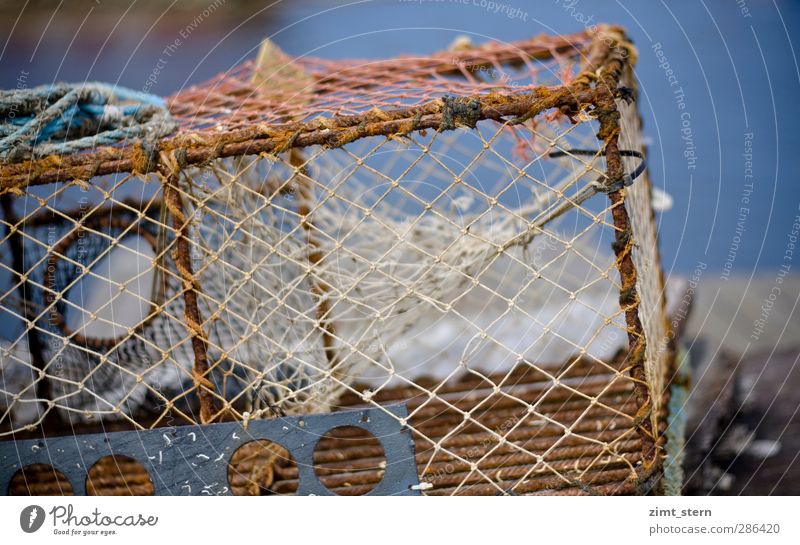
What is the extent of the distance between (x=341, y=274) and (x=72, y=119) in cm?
52

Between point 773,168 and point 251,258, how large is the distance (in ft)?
3.78

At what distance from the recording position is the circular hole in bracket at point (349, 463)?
1335mm

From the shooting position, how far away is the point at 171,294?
4.59 ft

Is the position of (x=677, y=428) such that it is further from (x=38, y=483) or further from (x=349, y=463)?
(x=38, y=483)

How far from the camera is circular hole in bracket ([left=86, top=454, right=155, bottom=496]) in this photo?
142 centimetres

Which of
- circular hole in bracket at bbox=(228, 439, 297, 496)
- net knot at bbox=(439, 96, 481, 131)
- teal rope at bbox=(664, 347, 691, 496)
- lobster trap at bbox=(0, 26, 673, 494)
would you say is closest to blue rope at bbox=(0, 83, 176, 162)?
lobster trap at bbox=(0, 26, 673, 494)

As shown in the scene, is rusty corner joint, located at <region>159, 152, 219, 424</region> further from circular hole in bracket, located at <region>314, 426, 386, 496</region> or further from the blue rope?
circular hole in bracket, located at <region>314, 426, 386, 496</region>

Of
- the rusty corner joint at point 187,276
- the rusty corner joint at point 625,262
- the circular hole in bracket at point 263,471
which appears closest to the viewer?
the rusty corner joint at point 625,262

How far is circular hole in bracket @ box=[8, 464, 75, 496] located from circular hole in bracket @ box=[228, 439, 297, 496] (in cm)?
32

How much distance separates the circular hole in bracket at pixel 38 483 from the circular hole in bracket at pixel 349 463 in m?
0.48

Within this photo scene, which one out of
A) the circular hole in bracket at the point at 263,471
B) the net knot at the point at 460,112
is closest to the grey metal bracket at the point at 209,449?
the circular hole in bracket at the point at 263,471

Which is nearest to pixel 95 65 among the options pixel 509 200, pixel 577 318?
pixel 509 200

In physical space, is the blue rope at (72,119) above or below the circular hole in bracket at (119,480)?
above

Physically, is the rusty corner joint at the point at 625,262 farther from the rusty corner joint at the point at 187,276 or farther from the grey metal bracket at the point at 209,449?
the rusty corner joint at the point at 187,276
